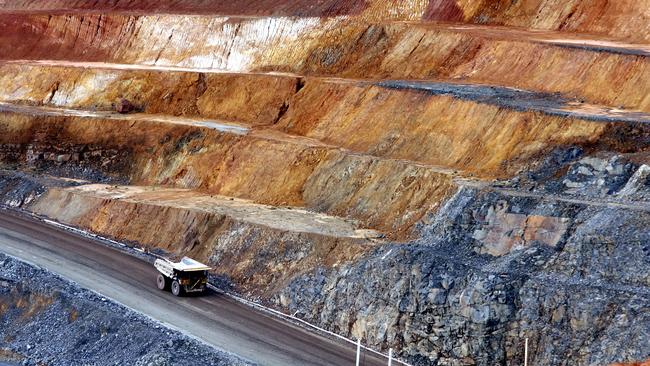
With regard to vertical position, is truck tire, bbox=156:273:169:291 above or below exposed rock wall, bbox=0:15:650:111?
below

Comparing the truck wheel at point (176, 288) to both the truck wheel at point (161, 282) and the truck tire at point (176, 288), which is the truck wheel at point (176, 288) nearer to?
the truck tire at point (176, 288)

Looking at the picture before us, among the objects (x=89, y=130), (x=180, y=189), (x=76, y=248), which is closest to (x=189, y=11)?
(x=89, y=130)

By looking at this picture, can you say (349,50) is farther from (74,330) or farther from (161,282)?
(74,330)

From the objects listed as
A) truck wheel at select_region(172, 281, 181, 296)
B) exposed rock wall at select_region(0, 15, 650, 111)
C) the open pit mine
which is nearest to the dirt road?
the open pit mine

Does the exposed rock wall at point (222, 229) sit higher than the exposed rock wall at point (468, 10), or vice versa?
the exposed rock wall at point (468, 10)

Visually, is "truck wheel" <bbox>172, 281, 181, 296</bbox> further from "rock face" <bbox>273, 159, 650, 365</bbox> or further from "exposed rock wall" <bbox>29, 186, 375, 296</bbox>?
"rock face" <bbox>273, 159, 650, 365</bbox>

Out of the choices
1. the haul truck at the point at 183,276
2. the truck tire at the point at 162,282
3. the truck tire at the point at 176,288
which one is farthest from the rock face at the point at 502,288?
the truck tire at the point at 162,282
